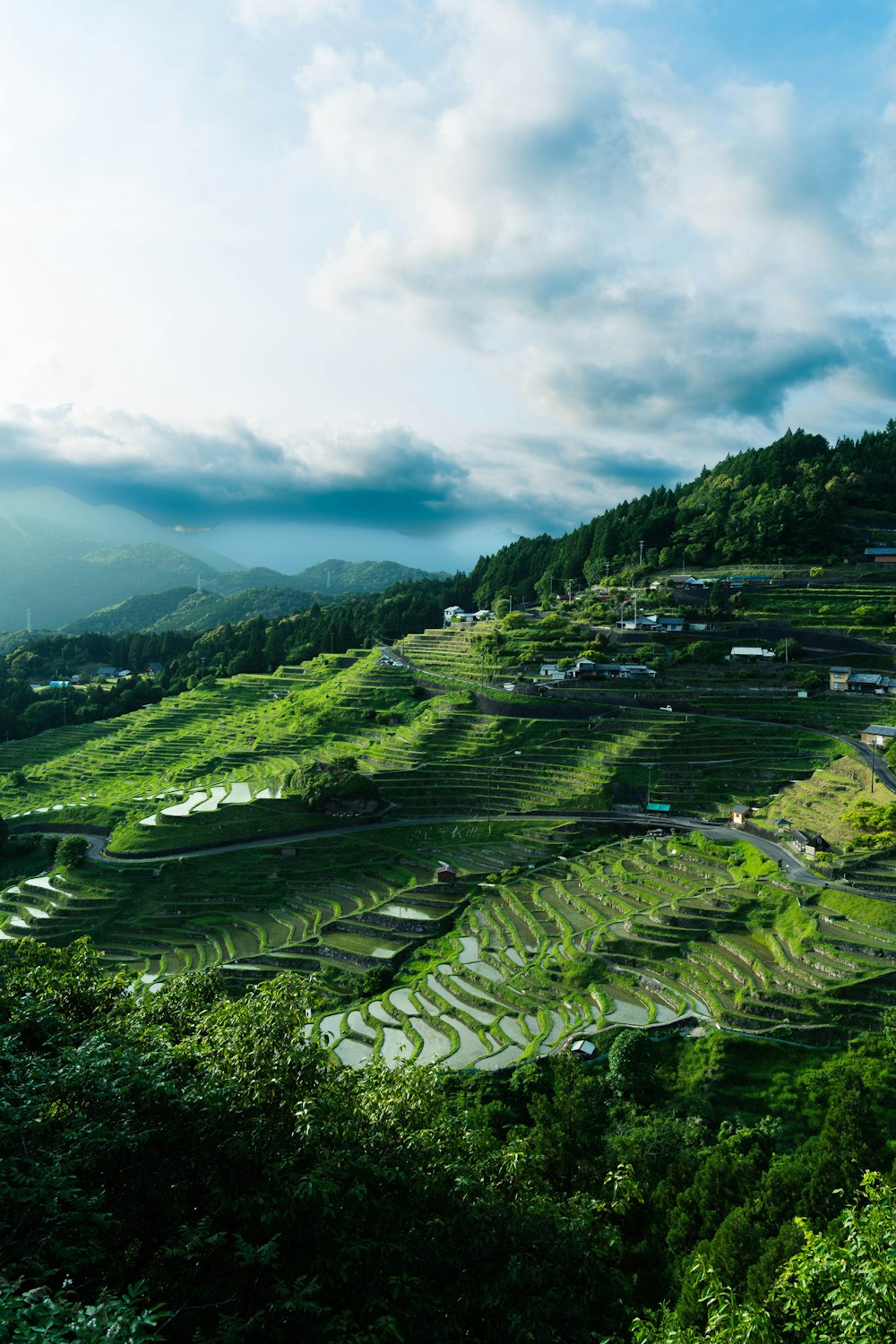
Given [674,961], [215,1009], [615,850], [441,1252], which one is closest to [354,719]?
[615,850]

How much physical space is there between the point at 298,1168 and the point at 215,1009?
3551mm

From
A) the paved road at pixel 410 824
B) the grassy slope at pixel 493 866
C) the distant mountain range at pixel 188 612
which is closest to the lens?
the grassy slope at pixel 493 866

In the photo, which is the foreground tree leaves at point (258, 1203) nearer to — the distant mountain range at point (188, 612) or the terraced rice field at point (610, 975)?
the terraced rice field at point (610, 975)


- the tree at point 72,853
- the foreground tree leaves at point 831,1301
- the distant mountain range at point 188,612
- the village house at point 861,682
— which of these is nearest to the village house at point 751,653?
the village house at point 861,682

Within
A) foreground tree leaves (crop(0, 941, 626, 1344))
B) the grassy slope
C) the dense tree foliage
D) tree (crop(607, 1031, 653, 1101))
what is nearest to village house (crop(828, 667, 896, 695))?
the grassy slope

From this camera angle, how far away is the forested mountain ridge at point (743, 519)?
7238 cm

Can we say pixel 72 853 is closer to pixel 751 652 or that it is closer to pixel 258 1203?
pixel 258 1203

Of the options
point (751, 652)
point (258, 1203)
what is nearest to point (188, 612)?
point (751, 652)

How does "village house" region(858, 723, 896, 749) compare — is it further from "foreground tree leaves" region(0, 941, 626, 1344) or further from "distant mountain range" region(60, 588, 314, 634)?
"distant mountain range" region(60, 588, 314, 634)

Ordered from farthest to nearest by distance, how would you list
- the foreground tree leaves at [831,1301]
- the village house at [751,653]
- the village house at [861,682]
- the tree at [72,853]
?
the village house at [751,653], the village house at [861,682], the tree at [72,853], the foreground tree leaves at [831,1301]

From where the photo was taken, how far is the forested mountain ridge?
72.4m

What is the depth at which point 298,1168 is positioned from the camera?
8148mm

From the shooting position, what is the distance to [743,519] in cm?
7456

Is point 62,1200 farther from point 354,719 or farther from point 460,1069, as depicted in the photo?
point 354,719
